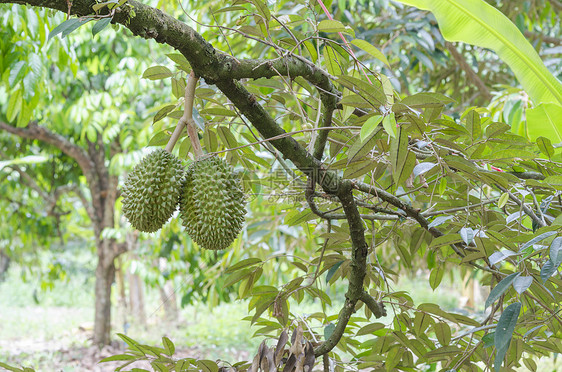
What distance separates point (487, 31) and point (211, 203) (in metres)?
0.48

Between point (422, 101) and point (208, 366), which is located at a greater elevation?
point (422, 101)

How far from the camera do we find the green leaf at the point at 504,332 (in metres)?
0.60

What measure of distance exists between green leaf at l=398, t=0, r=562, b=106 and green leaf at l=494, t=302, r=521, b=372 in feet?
1.02

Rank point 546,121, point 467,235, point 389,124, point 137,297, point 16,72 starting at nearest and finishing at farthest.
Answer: point 389,124, point 467,235, point 546,121, point 16,72, point 137,297

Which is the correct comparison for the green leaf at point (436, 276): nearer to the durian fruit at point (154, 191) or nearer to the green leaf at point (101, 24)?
the durian fruit at point (154, 191)

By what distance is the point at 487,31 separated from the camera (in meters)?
0.64

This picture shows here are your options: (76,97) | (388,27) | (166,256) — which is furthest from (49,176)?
(388,27)

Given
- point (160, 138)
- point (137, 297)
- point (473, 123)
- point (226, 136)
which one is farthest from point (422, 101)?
point (137, 297)

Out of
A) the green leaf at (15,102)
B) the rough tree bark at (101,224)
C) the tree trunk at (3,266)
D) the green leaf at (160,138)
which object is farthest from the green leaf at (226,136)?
the tree trunk at (3,266)

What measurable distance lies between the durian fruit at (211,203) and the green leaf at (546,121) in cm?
58

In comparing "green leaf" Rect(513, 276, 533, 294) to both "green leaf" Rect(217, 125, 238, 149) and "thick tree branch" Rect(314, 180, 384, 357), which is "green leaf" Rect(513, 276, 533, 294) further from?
"green leaf" Rect(217, 125, 238, 149)

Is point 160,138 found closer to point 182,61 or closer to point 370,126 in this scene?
point 182,61

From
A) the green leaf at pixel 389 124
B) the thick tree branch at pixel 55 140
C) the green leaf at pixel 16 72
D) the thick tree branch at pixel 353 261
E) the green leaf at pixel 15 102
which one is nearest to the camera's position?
the green leaf at pixel 389 124

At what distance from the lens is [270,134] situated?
72 cm
